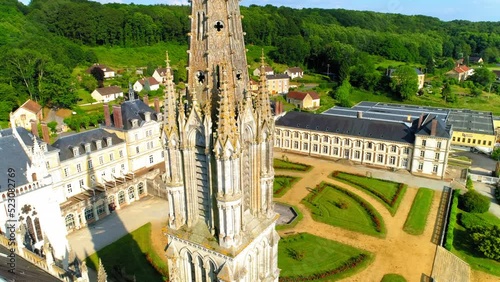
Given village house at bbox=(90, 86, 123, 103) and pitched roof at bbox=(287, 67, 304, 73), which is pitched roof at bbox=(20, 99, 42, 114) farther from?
pitched roof at bbox=(287, 67, 304, 73)

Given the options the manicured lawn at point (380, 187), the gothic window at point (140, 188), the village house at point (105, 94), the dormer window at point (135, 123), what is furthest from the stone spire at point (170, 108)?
the village house at point (105, 94)

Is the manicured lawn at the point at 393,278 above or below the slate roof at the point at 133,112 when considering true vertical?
below

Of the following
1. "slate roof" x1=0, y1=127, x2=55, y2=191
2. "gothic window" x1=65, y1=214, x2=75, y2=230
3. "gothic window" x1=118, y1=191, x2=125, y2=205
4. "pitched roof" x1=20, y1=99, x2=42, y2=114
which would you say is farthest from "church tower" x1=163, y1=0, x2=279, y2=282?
"pitched roof" x1=20, y1=99, x2=42, y2=114

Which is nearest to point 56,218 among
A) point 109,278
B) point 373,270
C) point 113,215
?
point 109,278

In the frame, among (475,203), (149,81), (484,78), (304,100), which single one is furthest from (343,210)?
(484,78)

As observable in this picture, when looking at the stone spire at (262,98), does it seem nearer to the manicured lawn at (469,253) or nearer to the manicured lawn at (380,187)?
the manicured lawn at (469,253)

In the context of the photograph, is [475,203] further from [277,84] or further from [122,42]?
[122,42]
